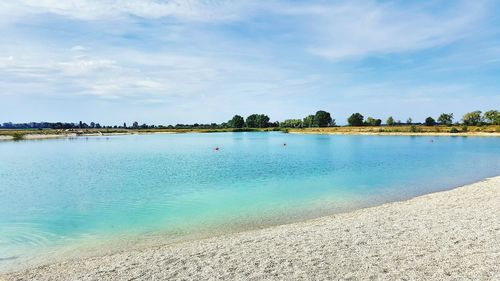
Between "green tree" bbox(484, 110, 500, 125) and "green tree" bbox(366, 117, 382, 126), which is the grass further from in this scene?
"green tree" bbox(366, 117, 382, 126)

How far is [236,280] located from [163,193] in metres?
15.9

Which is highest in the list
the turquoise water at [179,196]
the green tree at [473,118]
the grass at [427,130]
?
the green tree at [473,118]

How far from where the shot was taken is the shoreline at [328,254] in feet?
26.8

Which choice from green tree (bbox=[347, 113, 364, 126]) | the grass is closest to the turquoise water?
the grass

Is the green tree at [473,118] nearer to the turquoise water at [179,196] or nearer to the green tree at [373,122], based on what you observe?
the green tree at [373,122]

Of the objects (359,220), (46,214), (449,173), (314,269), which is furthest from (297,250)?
(449,173)

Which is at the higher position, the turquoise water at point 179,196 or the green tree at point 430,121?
the green tree at point 430,121

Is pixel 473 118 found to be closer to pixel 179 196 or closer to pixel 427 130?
pixel 427 130

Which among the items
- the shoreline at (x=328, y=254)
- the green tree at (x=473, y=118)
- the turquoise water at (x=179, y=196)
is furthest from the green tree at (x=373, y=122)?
the shoreline at (x=328, y=254)

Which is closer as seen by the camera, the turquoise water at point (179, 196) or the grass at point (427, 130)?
the turquoise water at point (179, 196)

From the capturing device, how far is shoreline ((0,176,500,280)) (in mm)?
8164

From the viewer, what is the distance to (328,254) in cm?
936

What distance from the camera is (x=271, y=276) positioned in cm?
801

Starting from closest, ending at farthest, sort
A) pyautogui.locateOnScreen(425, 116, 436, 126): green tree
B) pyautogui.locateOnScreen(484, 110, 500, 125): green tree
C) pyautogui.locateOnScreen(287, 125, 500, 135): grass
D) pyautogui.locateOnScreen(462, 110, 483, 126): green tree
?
pyautogui.locateOnScreen(287, 125, 500, 135): grass
pyautogui.locateOnScreen(484, 110, 500, 125): green tree
pyautogui.locateOnScreen(462, 110, 483, 126): green tree
pyautogui.locateOnScreen(425, 116, 436, 126): green tree
